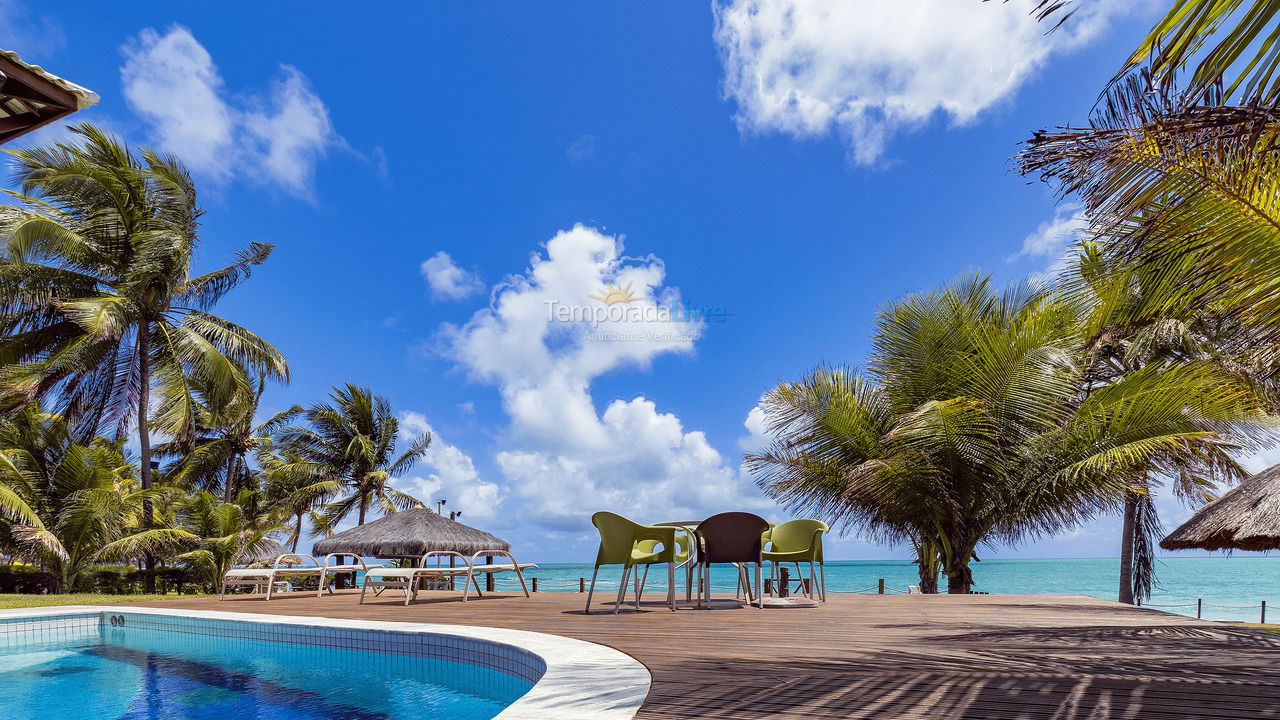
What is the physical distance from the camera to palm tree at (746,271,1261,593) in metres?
8.46

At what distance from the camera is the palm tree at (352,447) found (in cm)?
2403

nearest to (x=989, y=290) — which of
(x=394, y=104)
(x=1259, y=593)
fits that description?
(x=394, y=104)

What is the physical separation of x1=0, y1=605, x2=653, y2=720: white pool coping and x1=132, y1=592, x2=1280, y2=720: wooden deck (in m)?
0.10

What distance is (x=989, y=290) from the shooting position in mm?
10477

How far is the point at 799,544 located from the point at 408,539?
28.1ft

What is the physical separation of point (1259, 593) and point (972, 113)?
132ft

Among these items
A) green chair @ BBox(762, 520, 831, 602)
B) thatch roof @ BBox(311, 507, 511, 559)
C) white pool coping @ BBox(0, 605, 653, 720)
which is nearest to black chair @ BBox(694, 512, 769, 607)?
green chair @ BBox(762, 520, 831, 602)

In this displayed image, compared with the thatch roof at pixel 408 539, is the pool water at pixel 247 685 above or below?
below

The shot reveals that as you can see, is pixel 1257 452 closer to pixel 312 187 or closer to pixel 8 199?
pixel 8 199

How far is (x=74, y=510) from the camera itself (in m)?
13.4

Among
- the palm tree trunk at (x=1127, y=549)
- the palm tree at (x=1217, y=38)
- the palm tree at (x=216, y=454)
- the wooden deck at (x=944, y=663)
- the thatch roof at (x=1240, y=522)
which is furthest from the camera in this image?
the palm tree at (x=216, y=454)

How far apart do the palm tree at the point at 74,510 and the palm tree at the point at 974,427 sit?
11.5 metres

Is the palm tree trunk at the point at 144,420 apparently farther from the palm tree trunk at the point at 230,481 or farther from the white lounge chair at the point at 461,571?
the palm tree trunk at the point at 230,481

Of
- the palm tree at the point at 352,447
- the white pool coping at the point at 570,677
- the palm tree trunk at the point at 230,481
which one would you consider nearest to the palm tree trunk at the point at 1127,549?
the white pool coping at the point at 570,677
